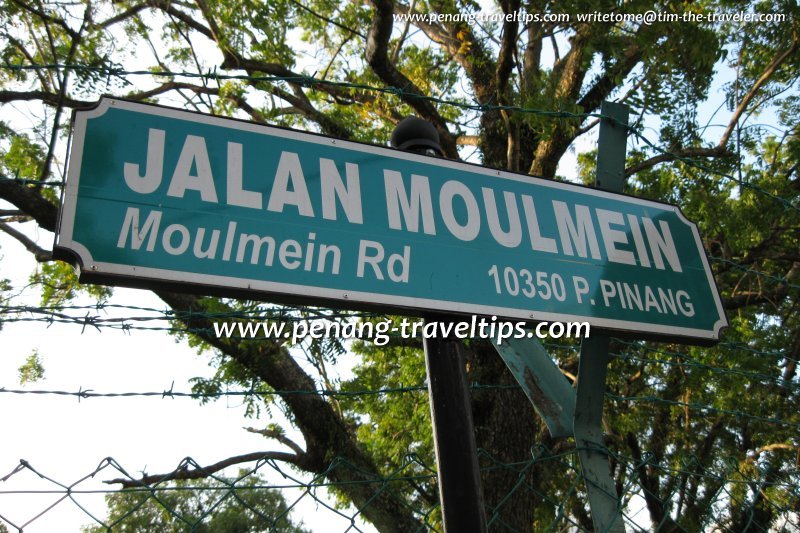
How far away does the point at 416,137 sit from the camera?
1.97 m

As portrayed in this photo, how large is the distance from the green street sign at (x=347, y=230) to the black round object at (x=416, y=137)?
8 cm

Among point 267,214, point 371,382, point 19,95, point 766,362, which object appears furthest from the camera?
point 371,382

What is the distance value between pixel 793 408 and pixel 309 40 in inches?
256

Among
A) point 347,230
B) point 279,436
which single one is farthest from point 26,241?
point 347,230

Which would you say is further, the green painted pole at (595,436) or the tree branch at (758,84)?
the tree branch at (758,84)

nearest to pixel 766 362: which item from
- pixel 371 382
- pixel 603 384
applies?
pixel 371 382

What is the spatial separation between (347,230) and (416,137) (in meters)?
0.44

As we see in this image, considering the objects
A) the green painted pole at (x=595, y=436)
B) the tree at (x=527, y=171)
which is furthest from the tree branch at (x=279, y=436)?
the green painted pole at (x=595, y=436)

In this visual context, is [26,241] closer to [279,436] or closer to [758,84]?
[279,436]

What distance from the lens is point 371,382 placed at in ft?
22.5

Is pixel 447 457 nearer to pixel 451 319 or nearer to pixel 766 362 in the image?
pixel 451 319

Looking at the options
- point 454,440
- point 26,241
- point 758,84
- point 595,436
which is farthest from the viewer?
point 26,241

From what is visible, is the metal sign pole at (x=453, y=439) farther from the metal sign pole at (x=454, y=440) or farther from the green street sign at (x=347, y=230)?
the green street sign at (x=347, y=230)

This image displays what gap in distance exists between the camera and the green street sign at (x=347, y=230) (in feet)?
5.05
